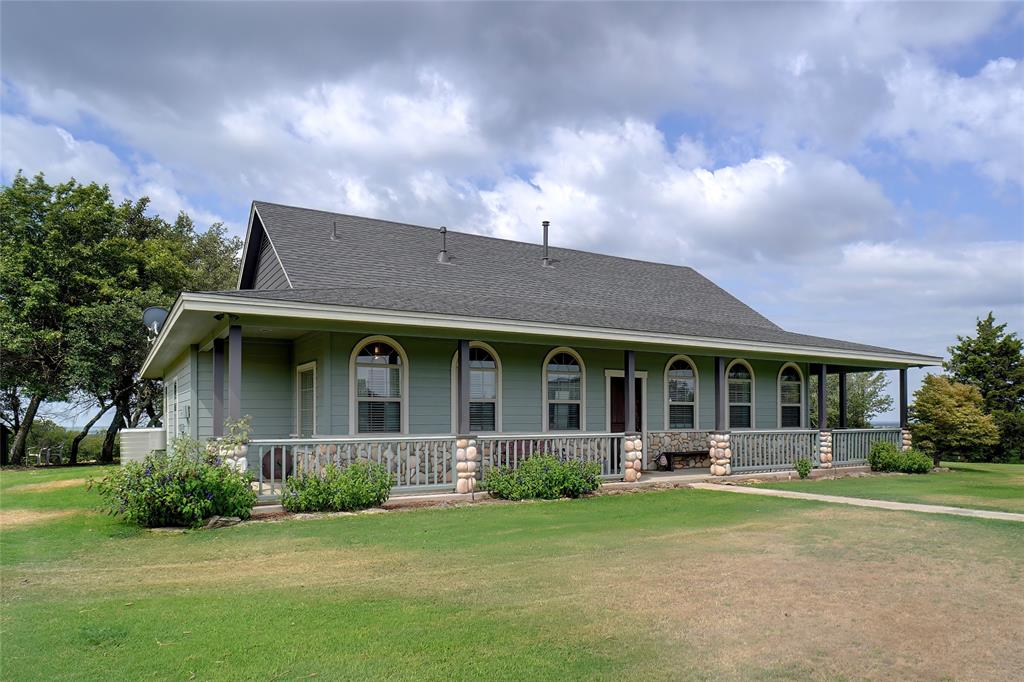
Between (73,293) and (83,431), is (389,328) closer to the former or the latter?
(73,293)

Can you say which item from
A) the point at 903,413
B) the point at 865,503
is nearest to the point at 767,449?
the point at 865,503

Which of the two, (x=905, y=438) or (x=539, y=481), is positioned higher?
(x=905, y=438)

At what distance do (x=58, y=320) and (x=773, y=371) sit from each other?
74.8ft

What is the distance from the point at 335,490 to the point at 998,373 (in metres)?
27.5

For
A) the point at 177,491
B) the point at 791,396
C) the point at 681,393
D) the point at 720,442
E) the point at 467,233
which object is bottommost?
the point at 177,491

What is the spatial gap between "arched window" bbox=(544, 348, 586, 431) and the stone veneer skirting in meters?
2.15

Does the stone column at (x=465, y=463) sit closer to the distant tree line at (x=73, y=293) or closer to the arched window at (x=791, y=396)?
the arched window at (x=791, y=396)

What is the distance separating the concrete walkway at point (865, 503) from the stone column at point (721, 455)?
78 centimetres

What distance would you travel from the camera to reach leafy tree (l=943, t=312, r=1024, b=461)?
26.1m

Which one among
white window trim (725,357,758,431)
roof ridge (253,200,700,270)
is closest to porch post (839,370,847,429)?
white window trim (725,357,758,431)

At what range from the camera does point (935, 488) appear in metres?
13.5

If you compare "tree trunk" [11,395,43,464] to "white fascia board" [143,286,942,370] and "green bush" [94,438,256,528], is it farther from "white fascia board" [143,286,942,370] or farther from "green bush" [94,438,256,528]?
"green bush" [94,438,256,528]

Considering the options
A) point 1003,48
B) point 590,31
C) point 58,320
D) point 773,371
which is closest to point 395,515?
point 590,31

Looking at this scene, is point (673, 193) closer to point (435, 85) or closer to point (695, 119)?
point (695, 119)
